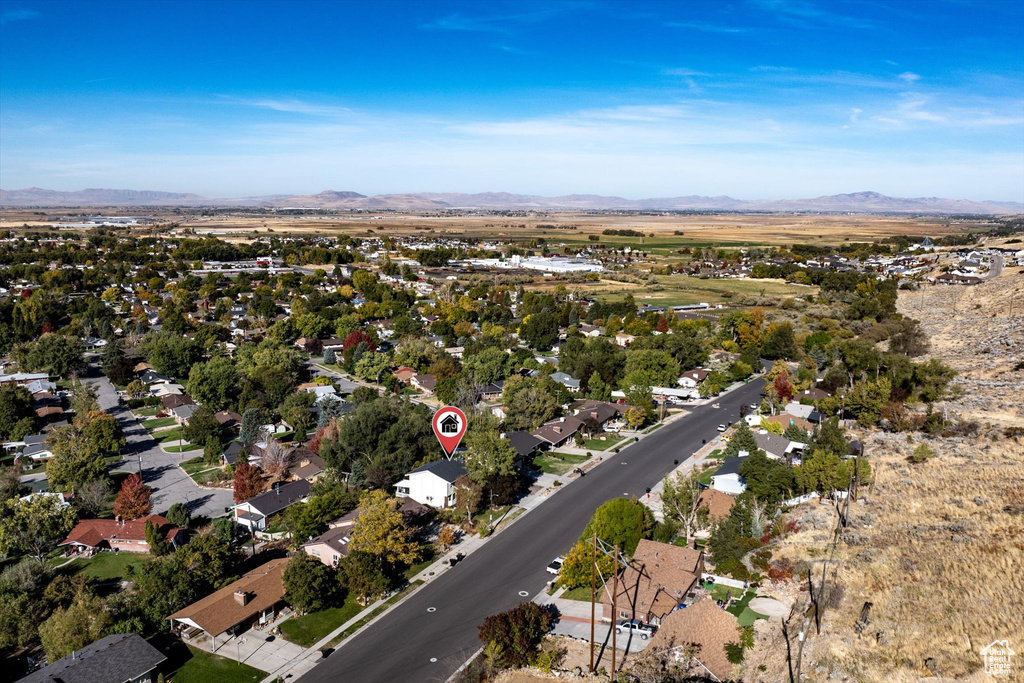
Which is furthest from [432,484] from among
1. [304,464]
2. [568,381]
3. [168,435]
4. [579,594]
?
[568,381]

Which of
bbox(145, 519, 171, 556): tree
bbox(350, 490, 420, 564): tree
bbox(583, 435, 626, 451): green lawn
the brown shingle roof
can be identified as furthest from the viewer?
bbox(583, 435, 626, 451): green lawn

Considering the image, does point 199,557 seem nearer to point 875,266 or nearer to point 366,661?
point 366,661

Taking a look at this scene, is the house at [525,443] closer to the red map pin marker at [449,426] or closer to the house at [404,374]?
the red map pin marker at [449,426]

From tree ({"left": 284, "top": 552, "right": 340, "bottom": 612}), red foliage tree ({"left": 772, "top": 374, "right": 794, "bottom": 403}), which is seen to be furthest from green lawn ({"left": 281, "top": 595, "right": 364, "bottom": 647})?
red foliage tree ({"left": 772, "top": 374, "right": 794, "bottom": 403})

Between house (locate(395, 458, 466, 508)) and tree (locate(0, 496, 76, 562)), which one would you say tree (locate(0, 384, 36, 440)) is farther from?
house (locate(395, 458, 466, 508))

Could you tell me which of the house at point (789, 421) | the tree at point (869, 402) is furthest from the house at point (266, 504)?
the tree at point (869, 402)

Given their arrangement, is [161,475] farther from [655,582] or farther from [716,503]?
[716,503]
